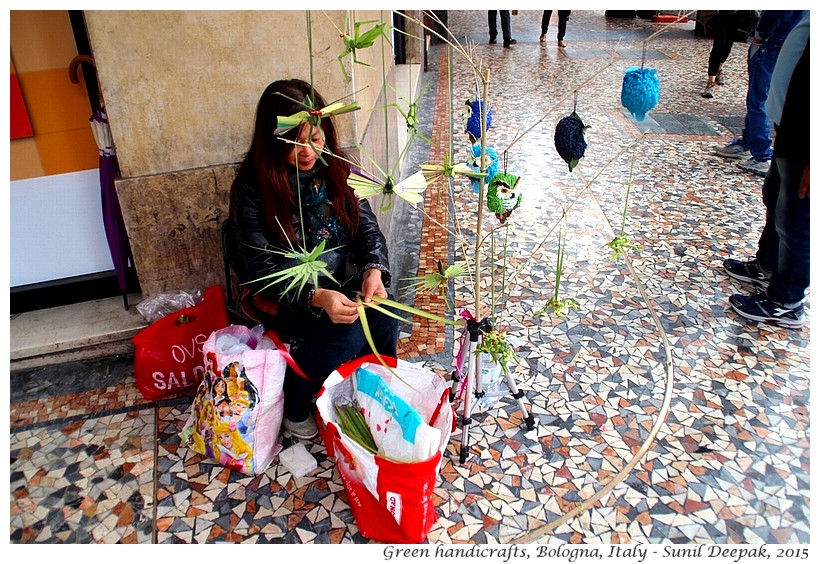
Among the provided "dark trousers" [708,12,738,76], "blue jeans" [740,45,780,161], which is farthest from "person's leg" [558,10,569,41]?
"blue jeans" [740,45,780,161]

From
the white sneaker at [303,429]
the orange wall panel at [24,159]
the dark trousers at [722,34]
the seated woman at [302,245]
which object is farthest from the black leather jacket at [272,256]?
the dark trousers at [722,34]

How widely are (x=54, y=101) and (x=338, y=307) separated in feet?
4.78

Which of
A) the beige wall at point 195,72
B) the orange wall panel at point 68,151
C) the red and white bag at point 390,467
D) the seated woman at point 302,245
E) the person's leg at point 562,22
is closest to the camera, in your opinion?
the red and white bag at point 390,467

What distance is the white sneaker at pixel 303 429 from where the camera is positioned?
2000mm

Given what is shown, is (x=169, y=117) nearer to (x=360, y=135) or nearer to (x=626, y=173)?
(x=360, y=135)

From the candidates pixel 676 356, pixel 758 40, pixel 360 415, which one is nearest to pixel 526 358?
pixel 676 356

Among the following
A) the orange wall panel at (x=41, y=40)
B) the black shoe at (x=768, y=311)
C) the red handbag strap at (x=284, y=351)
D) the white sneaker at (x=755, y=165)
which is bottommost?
the black shoe at (x=768, y=311)

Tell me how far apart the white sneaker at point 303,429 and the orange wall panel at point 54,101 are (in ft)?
4.67

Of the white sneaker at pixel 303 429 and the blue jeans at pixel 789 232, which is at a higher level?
the blue jeans at pixel 789 232

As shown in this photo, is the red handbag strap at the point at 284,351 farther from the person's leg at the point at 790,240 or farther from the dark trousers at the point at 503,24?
the dark trousers at the point at 503,24

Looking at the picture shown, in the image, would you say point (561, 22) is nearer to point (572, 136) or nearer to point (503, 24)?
point (503, 24)

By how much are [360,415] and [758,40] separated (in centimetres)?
389

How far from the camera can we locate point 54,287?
2.51 m

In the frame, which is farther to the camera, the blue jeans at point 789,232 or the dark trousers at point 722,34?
the dark trousers at point 722,34
